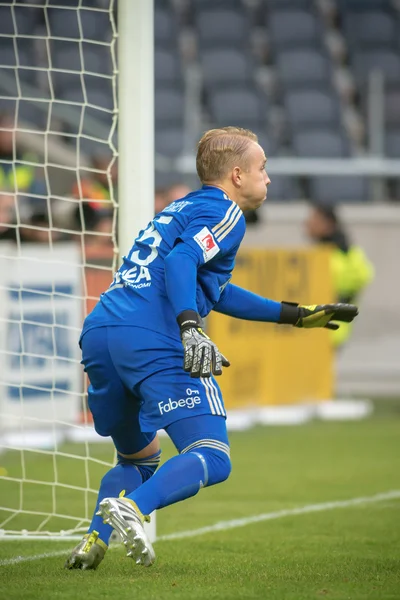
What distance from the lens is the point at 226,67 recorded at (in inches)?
623

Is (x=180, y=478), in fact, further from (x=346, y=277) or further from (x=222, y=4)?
(x=222, y=4)

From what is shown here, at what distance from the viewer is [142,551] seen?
3535 mm

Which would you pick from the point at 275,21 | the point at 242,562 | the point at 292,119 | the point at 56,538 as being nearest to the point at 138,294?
the point at 242,562

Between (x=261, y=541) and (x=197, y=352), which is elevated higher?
(x=197, y=352)

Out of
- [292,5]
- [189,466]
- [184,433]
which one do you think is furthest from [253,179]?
[292,5]

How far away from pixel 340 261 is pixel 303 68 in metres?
5.47

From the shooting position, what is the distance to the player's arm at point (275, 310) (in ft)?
14.4

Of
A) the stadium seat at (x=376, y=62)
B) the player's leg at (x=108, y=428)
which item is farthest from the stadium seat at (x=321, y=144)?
the player's leg at (x=108, y=428)

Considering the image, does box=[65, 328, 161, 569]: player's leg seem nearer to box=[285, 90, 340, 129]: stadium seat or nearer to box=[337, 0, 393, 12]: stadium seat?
box=[285, 90, 340, 129]: stadium seat

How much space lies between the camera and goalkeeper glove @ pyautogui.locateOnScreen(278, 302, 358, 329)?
175 inches

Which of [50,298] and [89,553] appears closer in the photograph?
[89,553]

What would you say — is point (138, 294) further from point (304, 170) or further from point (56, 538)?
point (304, 170)

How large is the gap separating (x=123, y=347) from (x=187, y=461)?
16.9 inches

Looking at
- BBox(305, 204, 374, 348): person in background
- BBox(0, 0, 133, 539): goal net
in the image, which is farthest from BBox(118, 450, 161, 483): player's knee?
BBox(305, 204, 374, 348): person in background
